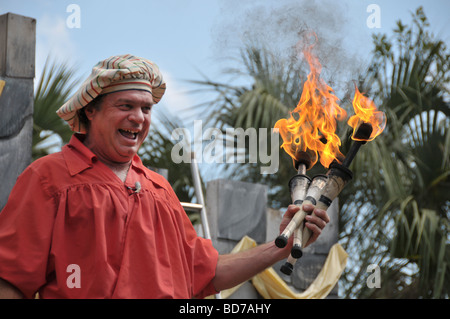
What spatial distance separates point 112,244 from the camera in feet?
7.47

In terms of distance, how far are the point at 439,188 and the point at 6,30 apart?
585 centimetres

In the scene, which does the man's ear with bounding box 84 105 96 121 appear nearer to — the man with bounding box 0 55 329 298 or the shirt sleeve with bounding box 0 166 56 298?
the man with bounding box 0 55 329 298

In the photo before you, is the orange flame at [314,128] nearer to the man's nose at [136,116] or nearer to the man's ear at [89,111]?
the man's nose at [136,116]

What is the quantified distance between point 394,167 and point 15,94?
5.44 meters

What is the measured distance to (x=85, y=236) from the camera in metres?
2.23

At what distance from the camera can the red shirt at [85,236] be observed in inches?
84.6

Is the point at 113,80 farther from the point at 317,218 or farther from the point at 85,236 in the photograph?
the point at 317,218

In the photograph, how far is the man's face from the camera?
238 centimetres

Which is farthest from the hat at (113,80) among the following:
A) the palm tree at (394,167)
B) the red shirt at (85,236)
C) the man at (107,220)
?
the palm tree at (394,167)

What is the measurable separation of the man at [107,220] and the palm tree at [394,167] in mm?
4966

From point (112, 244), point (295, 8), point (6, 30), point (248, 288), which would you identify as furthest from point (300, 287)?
point (112, 244)

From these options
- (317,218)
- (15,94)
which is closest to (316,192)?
(317,218)

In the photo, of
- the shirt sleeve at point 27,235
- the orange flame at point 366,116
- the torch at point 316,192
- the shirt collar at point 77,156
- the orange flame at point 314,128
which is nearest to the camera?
the shirt sleeve at point 27,235
